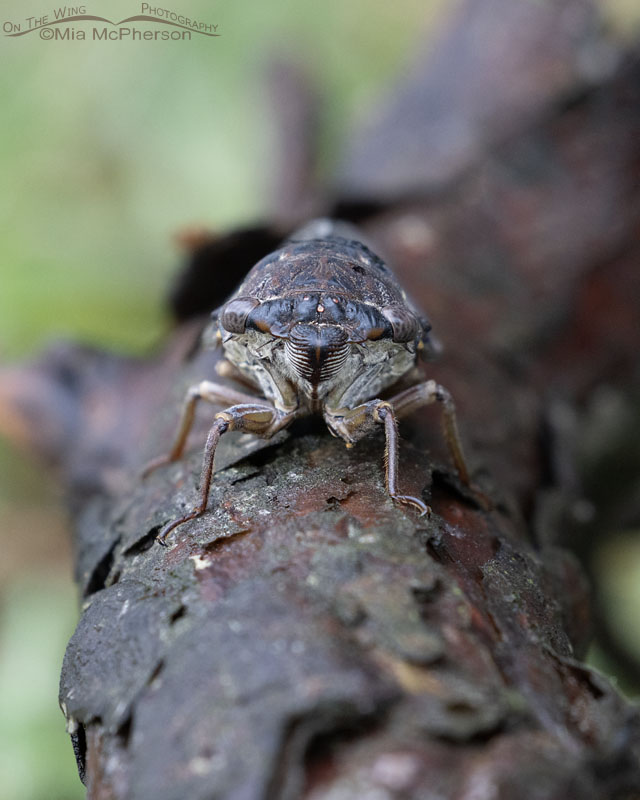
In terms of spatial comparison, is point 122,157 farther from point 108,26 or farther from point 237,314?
point 237,314

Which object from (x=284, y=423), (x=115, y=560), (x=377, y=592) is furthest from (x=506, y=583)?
(x=115, y=560)

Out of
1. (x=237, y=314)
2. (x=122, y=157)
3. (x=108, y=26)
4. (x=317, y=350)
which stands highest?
(x=108, y=26)

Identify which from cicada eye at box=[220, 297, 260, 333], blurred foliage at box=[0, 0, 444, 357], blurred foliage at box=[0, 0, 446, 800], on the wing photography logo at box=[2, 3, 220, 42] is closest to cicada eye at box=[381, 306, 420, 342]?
cicada eye at box=[220, 297, 260, 333]

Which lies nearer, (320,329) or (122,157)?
(320,329)

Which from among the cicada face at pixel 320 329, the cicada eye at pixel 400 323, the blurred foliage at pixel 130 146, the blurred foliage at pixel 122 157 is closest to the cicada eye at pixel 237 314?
the cicada face at pixel 320 329

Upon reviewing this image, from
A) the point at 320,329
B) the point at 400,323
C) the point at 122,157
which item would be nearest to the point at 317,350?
the point at 320,329

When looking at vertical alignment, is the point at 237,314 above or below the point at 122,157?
below

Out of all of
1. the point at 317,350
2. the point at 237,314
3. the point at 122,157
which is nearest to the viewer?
the point at 317,350
